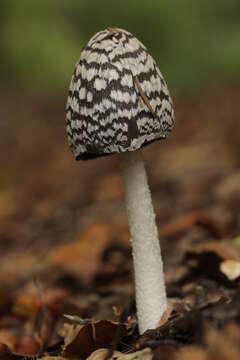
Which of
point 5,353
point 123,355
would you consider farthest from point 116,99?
point 5,353

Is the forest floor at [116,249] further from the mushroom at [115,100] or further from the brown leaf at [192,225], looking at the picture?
the mushroom at [115,100]

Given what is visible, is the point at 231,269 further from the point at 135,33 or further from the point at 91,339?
the point at 135,33

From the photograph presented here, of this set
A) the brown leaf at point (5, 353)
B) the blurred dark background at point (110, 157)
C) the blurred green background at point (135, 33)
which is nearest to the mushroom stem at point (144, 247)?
the brown leaf at point (5, 353)

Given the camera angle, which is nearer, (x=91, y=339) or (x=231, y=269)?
(x=91, y=339)

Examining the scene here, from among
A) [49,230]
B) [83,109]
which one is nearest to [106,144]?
[83,109]

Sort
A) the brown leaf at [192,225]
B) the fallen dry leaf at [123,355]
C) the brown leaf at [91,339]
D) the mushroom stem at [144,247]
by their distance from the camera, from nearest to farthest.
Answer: the fallen dry leaf at [123,355] < the brown leaf at [91,339] < the mushroom stem at [144,247] < the brown leaf at [192,225]
